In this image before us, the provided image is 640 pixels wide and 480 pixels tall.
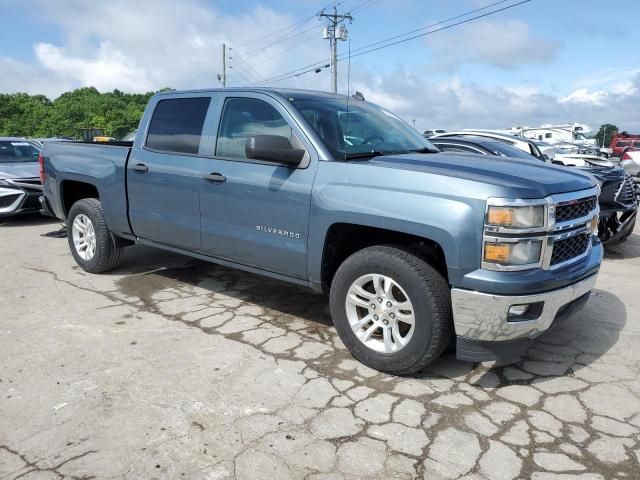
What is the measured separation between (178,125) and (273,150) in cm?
148

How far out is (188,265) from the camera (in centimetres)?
619

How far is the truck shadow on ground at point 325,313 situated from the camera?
3.57 metres

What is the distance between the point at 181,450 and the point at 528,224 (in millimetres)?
2159

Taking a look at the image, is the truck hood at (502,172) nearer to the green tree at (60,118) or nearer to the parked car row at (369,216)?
the parked car row at (369,216)

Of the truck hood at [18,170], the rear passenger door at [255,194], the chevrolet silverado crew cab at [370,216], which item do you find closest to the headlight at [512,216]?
the chevrolet silverado crew cab at [370,216]

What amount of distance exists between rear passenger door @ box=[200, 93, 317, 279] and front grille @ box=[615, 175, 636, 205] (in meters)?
4.89

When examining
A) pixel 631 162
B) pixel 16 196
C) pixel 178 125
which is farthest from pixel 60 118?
pixel 178 125

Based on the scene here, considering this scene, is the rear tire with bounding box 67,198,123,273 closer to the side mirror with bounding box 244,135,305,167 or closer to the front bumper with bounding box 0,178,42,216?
the side mirror with bounding box 244,135,305,167

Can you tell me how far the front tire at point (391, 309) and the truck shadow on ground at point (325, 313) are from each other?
283mm

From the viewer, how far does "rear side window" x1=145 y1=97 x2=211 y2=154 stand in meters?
4.46

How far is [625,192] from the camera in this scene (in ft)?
22.4

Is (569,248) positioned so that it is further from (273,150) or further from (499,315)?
(273,150)

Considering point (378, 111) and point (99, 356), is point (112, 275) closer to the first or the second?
point (99, 356)

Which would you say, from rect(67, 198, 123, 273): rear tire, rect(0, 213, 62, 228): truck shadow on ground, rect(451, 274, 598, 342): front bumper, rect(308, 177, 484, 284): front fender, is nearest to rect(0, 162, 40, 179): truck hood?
rect(0, 213, 62, 228): truck shadow on ground
